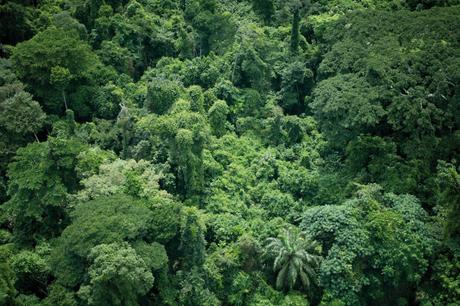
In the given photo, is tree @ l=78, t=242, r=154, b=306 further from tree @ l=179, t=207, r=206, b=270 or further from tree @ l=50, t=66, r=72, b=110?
tree @ l=50, t=66, r=72, b=110

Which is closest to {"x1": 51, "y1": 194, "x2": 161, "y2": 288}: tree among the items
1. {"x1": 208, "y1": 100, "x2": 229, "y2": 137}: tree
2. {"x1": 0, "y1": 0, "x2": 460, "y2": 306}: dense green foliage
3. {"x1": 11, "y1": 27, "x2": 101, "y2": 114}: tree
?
{"x1": 0, "y1": 0, "x2": 460, "y2": 306}: dense green foliage

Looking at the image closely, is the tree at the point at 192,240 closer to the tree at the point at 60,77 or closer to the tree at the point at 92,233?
the tree at the point at 92,233

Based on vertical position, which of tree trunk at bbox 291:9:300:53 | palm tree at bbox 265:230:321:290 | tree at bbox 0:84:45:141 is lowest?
palm tree at bbox 265:230:321:290

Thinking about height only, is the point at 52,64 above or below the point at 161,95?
above

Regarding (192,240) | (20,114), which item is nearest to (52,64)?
(20,114)

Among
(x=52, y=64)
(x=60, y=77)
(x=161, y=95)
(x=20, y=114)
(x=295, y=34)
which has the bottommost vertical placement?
(x=20, y=114)

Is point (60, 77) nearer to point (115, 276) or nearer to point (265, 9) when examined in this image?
point (115, 276)
